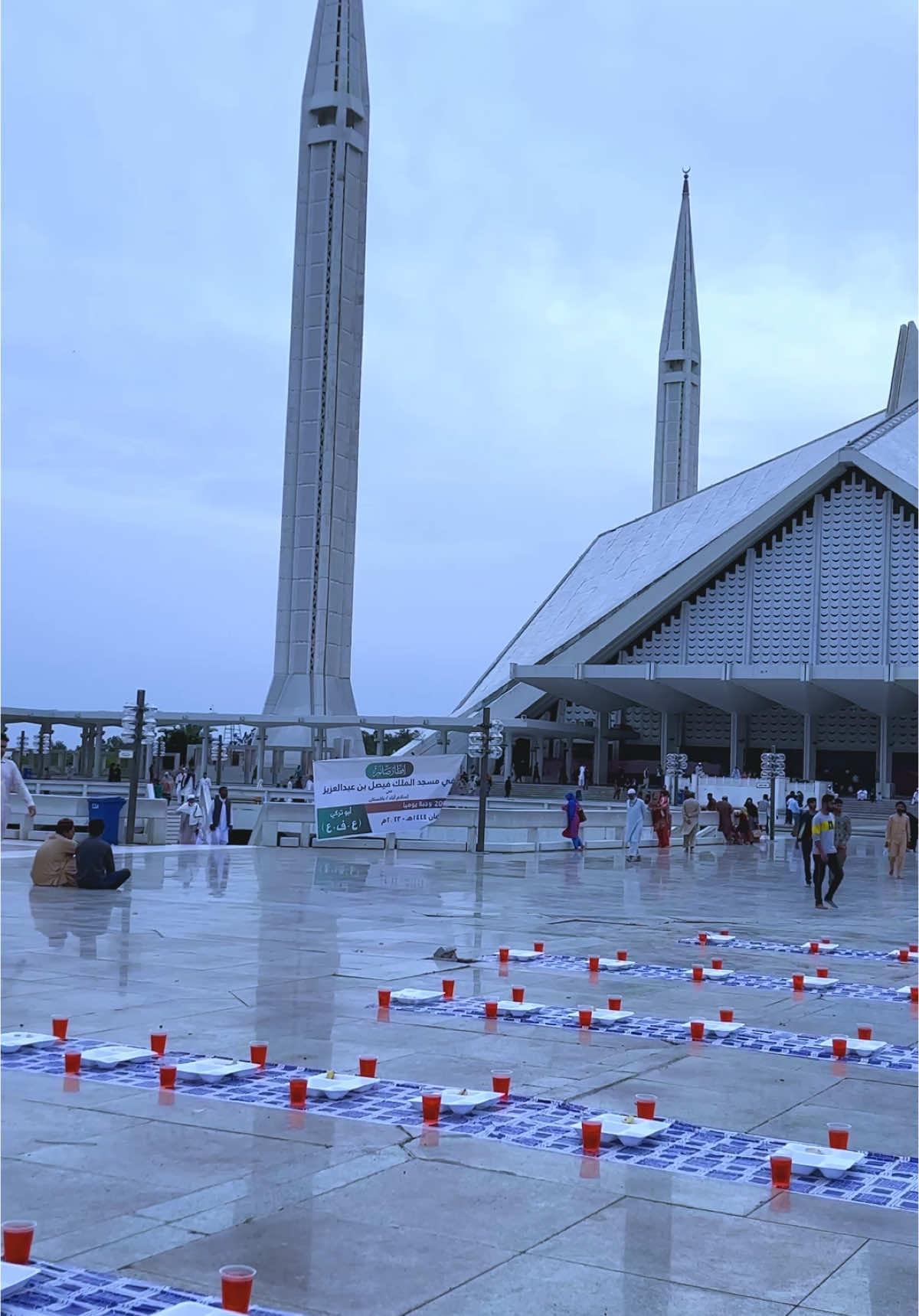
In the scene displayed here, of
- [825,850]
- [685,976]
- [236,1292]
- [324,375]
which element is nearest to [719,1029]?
[685,976]

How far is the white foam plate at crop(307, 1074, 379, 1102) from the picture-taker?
5242 millimetres

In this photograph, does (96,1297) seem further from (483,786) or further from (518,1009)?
(483,786)

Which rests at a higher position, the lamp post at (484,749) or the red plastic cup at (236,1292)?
the lamp post at (484,749)

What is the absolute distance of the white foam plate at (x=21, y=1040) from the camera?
590 centimetres

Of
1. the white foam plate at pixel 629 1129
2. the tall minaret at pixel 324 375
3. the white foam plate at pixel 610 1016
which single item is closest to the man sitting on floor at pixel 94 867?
the white foam plate at pixel 610 1016

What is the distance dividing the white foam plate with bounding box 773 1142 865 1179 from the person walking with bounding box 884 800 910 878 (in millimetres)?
13876

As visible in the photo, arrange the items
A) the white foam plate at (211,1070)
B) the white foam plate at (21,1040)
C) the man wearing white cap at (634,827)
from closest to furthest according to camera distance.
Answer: the white foam plate at (211,1070) → the white foam plate at (21,1040) → the man wearing white cap at (634,827)

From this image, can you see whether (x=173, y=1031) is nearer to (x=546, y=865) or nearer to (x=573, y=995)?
(x=573, y=995)

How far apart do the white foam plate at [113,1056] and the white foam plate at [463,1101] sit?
4.04 ft

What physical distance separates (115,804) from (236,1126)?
14.7 m

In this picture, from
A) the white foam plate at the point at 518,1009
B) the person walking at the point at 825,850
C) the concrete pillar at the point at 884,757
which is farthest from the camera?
the concrete pillar at the point at 884,757

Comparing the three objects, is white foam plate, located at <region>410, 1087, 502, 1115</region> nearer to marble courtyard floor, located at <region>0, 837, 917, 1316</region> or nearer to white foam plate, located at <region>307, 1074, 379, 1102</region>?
marble courtyard floor, located at <region>0, 837, 917, 1316</region>

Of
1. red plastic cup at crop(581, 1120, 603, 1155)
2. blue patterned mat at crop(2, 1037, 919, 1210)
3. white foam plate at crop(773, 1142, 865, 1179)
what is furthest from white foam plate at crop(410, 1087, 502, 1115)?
white foam plate at crop(773, 1142, 865, 1179)

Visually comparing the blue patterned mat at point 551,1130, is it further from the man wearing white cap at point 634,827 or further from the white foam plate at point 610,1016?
the man wearing white cap at point 634,827
